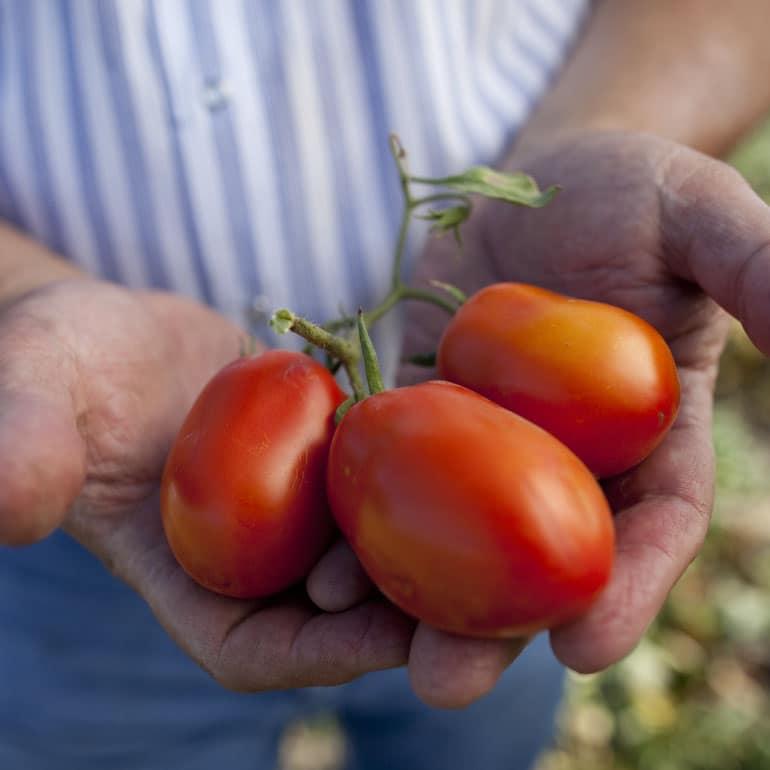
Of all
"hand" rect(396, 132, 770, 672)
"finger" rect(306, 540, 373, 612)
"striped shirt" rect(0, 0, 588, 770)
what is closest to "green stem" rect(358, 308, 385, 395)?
"finger" rect(306, 540, 373, 612)

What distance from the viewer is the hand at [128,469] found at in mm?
1090

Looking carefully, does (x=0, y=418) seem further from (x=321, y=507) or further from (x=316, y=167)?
(x=316, y=167)

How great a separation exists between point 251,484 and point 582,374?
1.64 feet

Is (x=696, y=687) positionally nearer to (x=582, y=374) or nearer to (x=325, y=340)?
(x=582, y=374)

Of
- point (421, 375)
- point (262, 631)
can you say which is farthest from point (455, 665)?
Answer: point (421, 375)

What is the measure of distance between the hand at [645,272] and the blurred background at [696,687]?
1.58 meters

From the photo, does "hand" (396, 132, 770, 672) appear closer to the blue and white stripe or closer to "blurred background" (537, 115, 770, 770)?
the blue and white stripe

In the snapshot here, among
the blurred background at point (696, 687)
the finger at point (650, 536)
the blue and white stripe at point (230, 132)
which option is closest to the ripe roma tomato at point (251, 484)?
the finger at point (650, 536)

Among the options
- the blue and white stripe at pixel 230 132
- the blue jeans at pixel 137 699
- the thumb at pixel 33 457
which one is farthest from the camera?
the blue jeans at pixel 137 699

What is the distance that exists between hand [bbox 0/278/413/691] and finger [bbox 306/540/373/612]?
0.04 ft

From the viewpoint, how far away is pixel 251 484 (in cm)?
126

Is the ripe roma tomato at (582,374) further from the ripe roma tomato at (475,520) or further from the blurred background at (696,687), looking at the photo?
the blurred background at (696,687)

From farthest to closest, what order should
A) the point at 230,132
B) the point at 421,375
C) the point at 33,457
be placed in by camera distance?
the point at 230,132
the point at 421,375
the point at 33,457

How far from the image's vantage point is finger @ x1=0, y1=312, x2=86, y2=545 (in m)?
1.04
